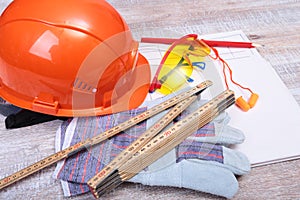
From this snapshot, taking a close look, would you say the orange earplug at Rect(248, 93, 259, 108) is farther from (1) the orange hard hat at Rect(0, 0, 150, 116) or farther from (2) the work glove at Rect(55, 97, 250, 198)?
(1) the orange hard hat at Rect(0, 0, 150, 116)

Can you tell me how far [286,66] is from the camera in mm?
1087

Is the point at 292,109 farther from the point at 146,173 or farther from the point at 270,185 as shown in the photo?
the point at 146,173

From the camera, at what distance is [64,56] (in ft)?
2.72

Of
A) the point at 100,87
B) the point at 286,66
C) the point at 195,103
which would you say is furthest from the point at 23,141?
the point at 286,66

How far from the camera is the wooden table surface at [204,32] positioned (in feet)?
2.64

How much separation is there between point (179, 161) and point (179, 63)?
33 cm

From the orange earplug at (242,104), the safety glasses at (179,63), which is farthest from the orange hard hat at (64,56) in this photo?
the orange earplug at (242,104)

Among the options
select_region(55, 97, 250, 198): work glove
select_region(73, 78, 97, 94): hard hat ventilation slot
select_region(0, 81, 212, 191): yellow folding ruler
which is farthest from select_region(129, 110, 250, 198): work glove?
select_region(73, 78, 97, 94): hard hat ventilation slot

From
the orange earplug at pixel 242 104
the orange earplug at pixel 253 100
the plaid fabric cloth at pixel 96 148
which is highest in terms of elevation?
the orange earplug at pixel 253 100

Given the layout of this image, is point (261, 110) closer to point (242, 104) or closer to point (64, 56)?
point (242, 104)

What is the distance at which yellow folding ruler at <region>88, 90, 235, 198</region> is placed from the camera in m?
0.78

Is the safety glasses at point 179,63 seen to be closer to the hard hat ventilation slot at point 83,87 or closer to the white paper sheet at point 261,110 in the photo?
the white paper sheet at point 261,110

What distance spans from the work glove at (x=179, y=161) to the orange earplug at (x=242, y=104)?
0.07 m

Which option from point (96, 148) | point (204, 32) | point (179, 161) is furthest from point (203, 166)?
point (204, 32)
